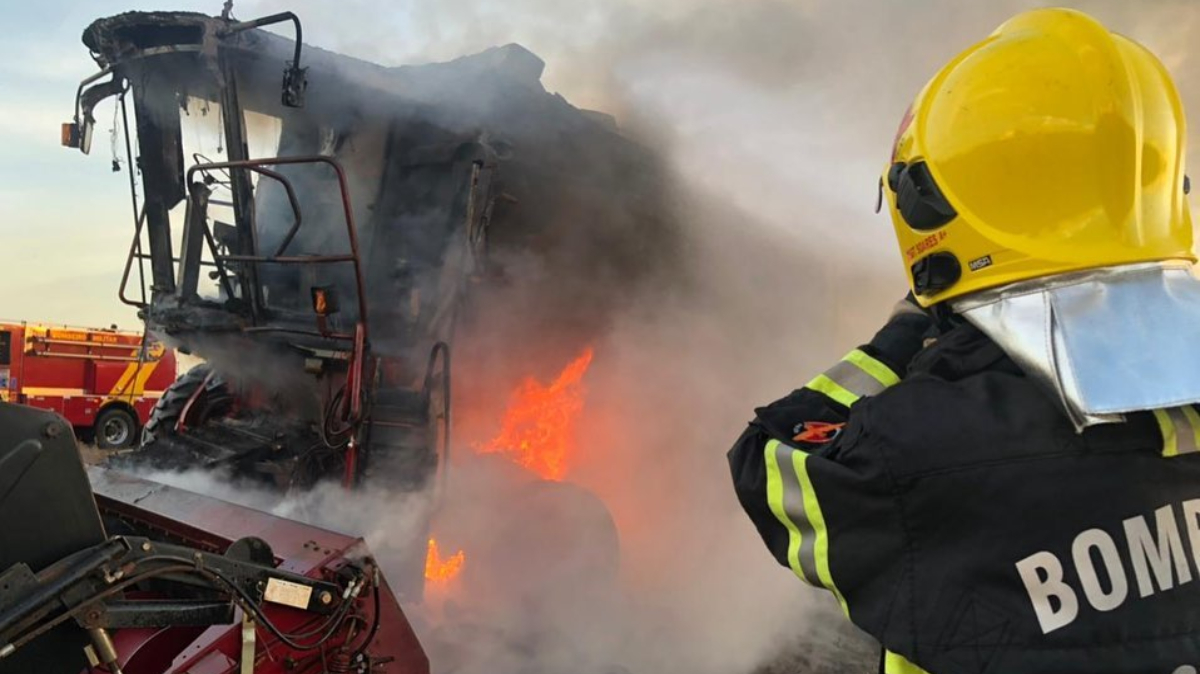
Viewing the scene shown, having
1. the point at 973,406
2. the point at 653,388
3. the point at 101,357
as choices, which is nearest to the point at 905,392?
the point at 973,406

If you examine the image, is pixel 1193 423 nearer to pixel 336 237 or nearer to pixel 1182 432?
pixel 1182 432

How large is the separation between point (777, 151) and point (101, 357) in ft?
46.6

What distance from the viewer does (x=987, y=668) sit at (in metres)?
1.04

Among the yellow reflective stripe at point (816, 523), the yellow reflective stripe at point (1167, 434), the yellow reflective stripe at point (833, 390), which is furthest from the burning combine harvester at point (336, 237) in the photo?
the yellow reflective stripe at point (1167, 434)

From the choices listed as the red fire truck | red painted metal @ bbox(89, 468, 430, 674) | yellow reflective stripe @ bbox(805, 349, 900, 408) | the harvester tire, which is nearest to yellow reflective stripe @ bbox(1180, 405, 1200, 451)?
yellow reflective stripe @ bbox(805, 349, 900, 408)

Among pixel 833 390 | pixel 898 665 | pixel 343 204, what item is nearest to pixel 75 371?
pixel 343 204

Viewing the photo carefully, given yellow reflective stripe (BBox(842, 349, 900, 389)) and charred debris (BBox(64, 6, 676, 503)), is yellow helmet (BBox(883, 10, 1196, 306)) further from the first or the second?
charred debris (BBox(64, 6, 676, 503))

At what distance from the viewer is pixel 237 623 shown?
1897 mm

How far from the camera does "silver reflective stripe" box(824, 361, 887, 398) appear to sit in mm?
1413

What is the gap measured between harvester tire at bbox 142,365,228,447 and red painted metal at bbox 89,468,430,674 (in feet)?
7.29

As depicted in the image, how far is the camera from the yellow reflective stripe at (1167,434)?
1044mm

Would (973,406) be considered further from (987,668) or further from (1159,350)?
(987,668)

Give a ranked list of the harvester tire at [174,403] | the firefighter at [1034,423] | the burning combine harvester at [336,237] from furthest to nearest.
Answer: the harvester tire at [174,403] < the burning combine harvester at [336,237] < the firefighter at [1034,423]

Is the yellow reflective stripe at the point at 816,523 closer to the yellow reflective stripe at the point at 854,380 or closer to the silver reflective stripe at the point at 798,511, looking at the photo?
the silver reflective stripe at the point at 798,511
